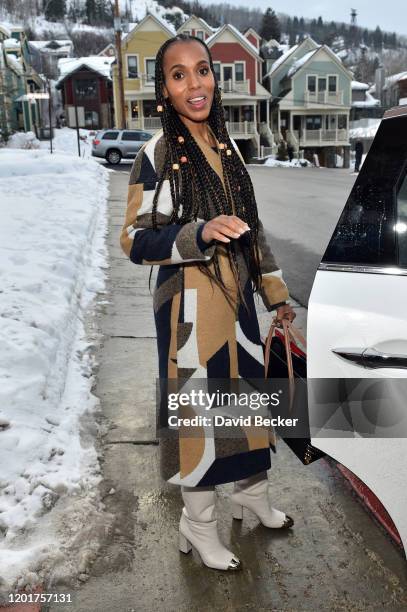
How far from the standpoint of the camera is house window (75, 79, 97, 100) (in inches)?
2111

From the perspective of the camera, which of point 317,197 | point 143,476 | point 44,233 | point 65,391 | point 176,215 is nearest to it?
point 176,215

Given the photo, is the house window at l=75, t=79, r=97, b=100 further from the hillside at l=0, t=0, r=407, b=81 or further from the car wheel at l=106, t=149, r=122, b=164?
the hillside at l=0, t=0, r=407, b=81

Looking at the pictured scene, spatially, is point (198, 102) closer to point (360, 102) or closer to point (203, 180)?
point (203, 180)

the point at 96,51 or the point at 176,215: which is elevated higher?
the point at 96,51

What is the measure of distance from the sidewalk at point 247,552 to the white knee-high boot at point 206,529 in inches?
2.1

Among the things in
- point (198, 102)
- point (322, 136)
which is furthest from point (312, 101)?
point (198, 102)

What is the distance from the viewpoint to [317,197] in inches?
574

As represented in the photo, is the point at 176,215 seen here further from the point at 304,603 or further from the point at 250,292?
the point at 304,603

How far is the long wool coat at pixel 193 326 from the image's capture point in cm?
215

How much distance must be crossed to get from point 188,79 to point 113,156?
27.4 metres

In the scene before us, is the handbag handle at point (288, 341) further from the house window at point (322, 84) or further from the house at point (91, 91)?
the house at point (91, 91)

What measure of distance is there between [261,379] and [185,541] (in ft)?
2.41

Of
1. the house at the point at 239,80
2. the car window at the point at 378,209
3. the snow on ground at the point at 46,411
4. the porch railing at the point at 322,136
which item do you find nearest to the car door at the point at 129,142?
the house at the point at 239,80

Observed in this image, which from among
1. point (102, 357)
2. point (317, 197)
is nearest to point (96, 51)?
point (317, 197)
